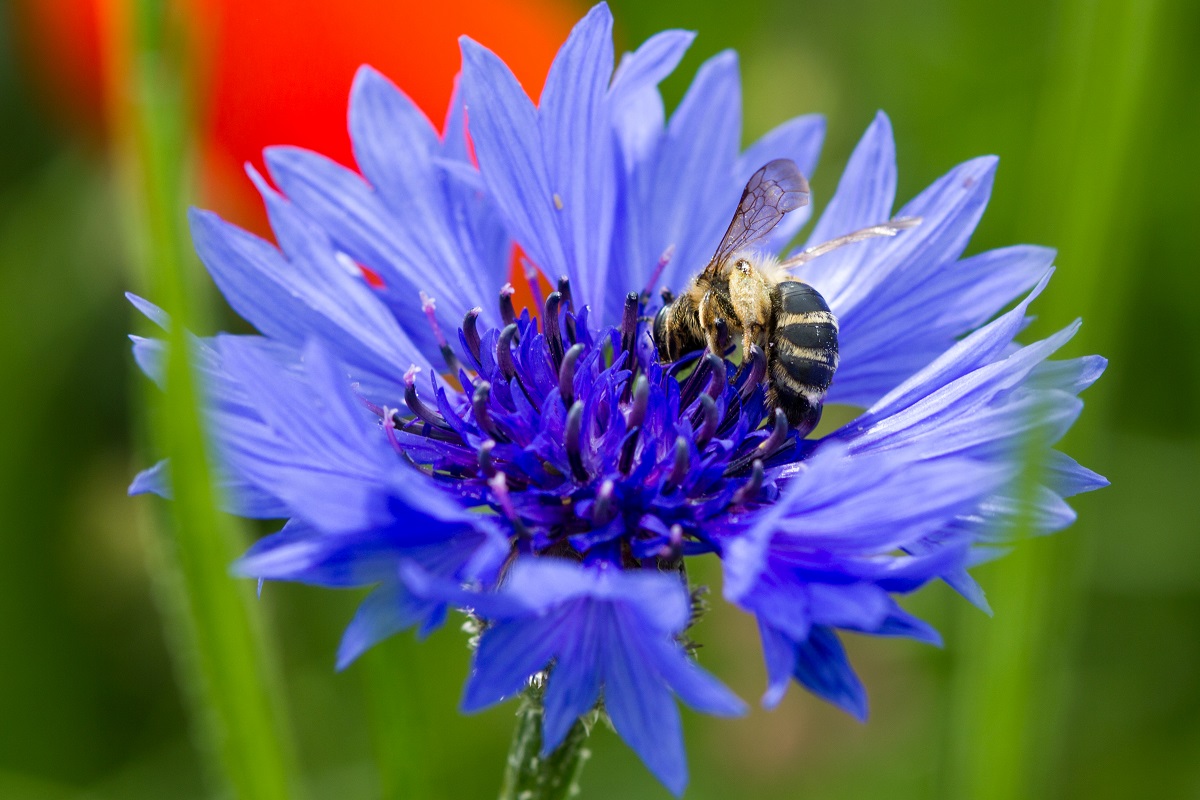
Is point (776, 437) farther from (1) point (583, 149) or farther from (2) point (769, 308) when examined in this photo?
(1) point (583, 149)

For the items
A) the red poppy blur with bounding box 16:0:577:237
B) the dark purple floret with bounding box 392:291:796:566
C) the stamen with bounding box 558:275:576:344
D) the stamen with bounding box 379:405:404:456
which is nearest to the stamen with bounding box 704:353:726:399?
the dark purple floret with bounding box 392:291:796:566

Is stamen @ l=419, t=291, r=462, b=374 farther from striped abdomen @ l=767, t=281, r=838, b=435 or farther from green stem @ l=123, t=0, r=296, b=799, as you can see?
green stem @ l=123, t=0, r=296, b=799

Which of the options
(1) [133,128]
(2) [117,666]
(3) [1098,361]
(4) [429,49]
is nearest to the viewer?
(1) [133,128]

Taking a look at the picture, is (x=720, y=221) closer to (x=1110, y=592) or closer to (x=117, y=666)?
(x=1110, y=592)

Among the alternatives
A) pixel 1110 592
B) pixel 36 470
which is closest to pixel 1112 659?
pixel 1110 592

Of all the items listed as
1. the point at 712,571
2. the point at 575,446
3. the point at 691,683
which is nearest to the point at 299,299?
the point at 575,446

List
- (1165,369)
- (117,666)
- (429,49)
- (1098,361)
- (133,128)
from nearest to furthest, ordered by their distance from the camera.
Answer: (133,128)
(1098,361)
(429,49)
(117,666)
(1165,369)
